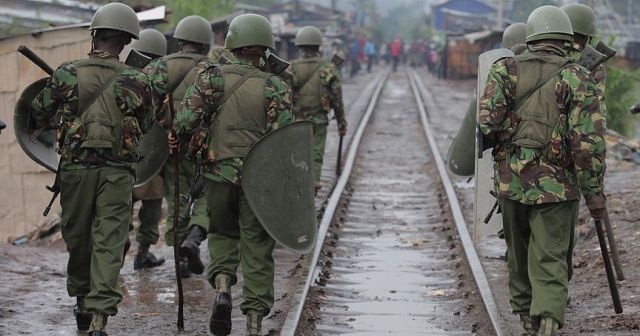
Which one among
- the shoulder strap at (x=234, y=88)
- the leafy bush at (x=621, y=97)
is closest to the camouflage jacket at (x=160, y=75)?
the shoulder strap at (x=234, y=88)

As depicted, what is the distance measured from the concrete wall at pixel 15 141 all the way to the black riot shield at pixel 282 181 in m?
6.71

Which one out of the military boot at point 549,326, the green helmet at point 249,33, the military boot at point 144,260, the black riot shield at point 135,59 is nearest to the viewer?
the military boot at point 549,326

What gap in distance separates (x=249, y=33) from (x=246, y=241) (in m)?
1.27

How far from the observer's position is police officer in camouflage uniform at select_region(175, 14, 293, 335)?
7.04 meters

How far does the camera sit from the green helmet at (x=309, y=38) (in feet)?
43.7

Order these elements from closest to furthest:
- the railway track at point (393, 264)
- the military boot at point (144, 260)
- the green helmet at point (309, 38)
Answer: the railway track at point (393, 264)
the military boot at point (144, 260)
the green helmet at point (309, 38)

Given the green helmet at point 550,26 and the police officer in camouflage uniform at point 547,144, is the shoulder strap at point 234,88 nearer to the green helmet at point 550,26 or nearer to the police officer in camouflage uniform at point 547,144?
the police officer in camouflage uniform at point 547,144

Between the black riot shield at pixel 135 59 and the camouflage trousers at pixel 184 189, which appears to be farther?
the camouflage trousers at pixel 184 189

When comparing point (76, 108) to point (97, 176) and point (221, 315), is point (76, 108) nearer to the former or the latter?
point (97, 176)

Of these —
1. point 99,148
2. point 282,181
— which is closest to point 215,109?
point 282,181

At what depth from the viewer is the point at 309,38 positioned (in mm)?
13328

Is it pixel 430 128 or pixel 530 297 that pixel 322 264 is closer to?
pixel 530 297

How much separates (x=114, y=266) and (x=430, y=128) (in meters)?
18.2

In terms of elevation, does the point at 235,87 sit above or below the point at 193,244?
above
